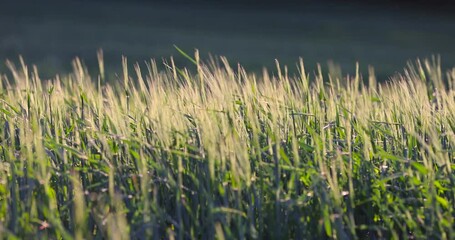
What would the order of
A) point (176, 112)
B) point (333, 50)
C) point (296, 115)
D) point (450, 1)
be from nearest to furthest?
point (176, 112) → point (296, 115) → point (333, 50) → point (450, 1)

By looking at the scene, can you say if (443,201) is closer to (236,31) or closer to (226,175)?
(226,175)

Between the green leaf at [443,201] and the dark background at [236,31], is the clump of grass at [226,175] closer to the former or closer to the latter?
the green leaf at [443,201]

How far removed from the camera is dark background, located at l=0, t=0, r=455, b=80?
12.3 m

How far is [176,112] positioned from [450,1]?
18.5 meters

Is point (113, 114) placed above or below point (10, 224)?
above

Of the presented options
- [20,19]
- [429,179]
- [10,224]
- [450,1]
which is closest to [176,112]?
[10,224]

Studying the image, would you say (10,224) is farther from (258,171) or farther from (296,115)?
(296,115)

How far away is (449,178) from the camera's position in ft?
6.13

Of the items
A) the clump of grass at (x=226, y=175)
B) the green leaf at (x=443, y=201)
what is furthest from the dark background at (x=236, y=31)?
the green leaf at (x=443, y=201)

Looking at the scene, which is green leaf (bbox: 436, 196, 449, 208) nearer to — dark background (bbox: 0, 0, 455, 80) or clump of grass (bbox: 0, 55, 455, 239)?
clump of grass (bbox: 0, 55, 455, 239)

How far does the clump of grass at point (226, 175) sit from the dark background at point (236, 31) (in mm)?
8075

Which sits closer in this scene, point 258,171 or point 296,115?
point 258,171

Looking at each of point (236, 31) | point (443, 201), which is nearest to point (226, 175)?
point (443, 201)

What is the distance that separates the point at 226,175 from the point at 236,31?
1387cm
